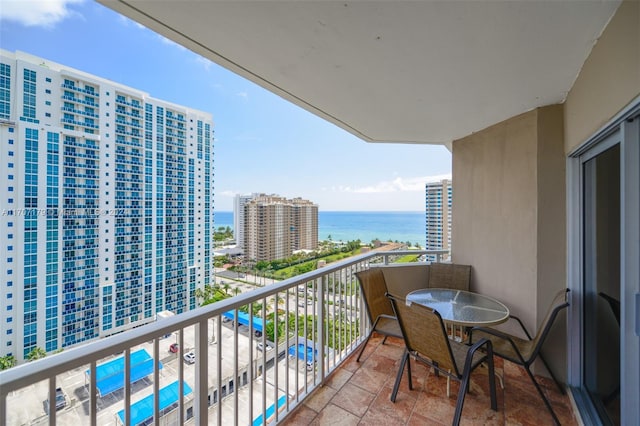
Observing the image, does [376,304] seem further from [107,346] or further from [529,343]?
[107,346]

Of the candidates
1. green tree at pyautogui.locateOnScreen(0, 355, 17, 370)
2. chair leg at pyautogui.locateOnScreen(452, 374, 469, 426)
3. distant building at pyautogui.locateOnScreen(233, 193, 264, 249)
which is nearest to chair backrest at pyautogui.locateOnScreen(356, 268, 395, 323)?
chair leg at pyautogui.locateOnScreen(452, 374, 469, 426)

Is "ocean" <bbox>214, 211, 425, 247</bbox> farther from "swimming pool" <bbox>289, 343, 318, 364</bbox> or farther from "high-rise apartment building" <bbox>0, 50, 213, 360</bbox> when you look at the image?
"swimming pool" <bbox>289, 343, 318, 364</bbox>

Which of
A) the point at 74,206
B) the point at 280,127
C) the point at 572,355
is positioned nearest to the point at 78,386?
the point at 572,355

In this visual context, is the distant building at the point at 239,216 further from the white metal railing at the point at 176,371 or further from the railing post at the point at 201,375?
the railing post at the point at 201,375

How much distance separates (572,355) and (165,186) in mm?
7776

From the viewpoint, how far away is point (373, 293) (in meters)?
2.89

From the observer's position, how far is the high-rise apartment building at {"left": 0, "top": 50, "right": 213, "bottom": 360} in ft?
12.0

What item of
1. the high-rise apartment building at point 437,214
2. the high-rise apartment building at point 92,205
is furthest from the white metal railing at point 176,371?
the high-rise apartment building at point 92,205

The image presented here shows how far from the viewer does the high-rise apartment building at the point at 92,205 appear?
3656 mm

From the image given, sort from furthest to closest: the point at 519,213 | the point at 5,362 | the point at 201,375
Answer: the point at 519,213 → the point at 5,362 → the point at 201,375

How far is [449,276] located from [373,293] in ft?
4.22

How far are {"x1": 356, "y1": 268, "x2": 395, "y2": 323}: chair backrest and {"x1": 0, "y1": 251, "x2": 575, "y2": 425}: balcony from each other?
216 millimetres

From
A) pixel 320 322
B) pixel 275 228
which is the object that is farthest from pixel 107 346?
pixel 275 228

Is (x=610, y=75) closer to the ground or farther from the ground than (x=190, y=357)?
farther from the ground
